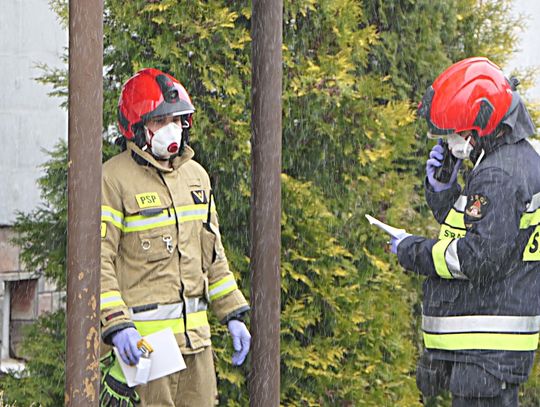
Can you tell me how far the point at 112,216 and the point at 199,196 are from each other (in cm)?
40

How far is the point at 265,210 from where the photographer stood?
4516 mm

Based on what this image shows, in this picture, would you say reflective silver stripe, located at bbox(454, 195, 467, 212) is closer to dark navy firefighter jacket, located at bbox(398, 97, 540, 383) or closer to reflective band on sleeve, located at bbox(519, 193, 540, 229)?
dark navy firefighter jacket, located at bbox(398, 97, 540, 383)

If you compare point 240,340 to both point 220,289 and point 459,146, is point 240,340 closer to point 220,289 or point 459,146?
point 220,289

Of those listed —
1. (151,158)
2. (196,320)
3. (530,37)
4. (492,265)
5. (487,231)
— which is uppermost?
(530,37)

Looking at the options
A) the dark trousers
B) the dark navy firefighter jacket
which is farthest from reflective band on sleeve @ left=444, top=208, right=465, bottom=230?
the dark trousers

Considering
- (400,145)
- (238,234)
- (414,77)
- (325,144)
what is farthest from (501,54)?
(238,234)

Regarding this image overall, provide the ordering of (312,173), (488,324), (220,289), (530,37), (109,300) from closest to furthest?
(109,300)
(488,324)
(220,289)
(312,173)
(530,37)

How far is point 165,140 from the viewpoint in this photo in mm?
4316

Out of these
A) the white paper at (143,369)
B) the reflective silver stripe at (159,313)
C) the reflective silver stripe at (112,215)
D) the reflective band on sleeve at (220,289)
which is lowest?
the white paper at (143,369)

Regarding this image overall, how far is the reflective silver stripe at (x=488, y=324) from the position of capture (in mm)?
4410

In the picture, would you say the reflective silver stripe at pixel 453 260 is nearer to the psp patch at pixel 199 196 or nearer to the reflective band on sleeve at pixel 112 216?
the psp patch at pixel 199 196

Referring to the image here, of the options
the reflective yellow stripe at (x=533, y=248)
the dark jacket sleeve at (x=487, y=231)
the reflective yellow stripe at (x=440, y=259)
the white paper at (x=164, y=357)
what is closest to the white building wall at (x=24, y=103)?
the white paper at (x=164, y=357)

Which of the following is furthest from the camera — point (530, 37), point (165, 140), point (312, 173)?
point (530, 37)

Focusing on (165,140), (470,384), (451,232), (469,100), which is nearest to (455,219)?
(451,232)
